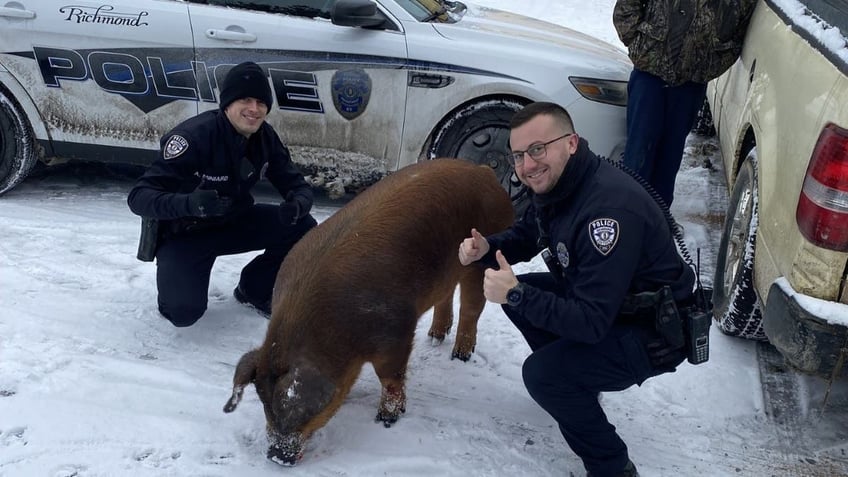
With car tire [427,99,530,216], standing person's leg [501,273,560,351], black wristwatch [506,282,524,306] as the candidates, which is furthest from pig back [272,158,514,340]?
car tire [427,99,530,216]

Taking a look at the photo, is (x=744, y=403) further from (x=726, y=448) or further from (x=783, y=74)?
(x=783, y=74)

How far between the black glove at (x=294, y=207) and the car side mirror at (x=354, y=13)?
167cm

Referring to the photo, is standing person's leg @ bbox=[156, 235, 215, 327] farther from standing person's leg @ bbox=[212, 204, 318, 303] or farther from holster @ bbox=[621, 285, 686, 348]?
holster @ bbox=[621, 285, 686, 348]

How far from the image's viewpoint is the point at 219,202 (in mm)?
3904

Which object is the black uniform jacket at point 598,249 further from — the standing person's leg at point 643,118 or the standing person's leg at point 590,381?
the standing person's leg at point 643,118

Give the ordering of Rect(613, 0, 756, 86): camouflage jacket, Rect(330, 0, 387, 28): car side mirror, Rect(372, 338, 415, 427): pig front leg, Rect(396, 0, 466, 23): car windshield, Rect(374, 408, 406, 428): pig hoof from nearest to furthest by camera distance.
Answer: Rect(372, 338, 415, 427): pig front leg → Rect(374, 408, 406, 428): pig hoof → Rect(613, 0, 756, 86): camouflage jacket → Rect(330, 0, 387, 28): car side mirror → Rect(396, 0, 466, 23): car windshield

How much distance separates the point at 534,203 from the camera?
3234mm

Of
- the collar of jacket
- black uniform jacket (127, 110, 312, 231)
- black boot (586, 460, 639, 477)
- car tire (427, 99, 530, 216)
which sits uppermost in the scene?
the collar of jacket

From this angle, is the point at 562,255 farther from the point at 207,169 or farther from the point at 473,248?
the point at 207,169

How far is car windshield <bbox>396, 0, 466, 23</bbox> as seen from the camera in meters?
5.78

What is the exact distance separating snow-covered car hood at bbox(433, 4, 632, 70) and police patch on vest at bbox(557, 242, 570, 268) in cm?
295

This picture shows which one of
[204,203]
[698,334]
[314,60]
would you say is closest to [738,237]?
[698,334]

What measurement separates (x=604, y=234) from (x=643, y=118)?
2.71 meters

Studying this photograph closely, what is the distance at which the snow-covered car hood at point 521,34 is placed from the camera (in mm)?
5707
